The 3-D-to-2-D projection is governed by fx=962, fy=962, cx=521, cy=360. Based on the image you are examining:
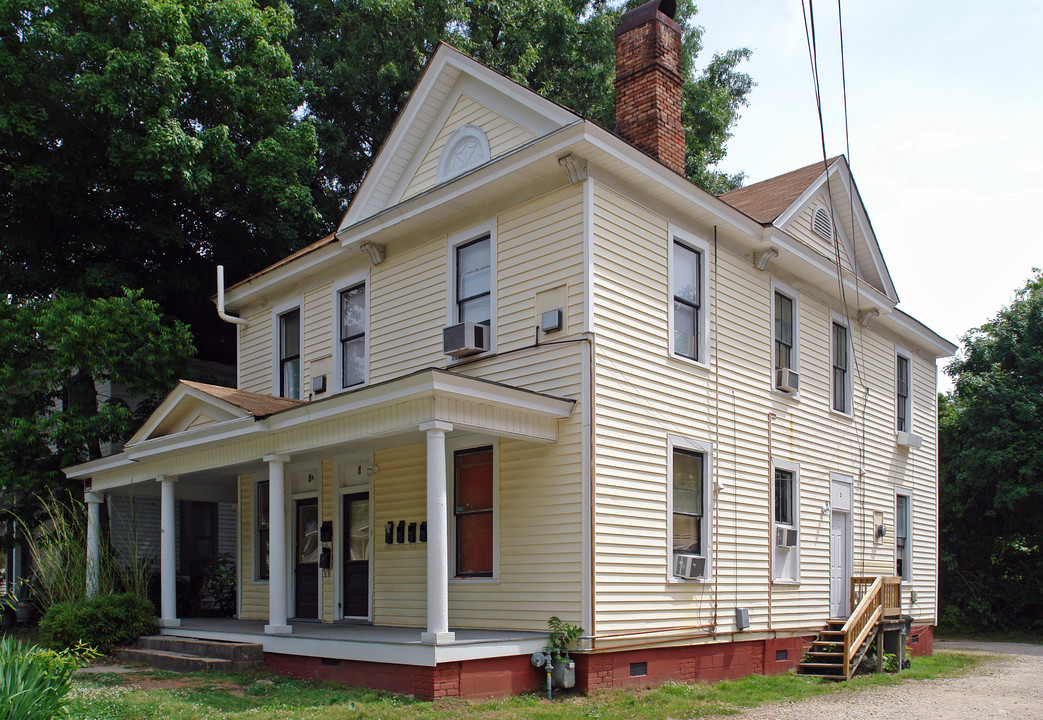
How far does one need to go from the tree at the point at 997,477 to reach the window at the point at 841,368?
402 inches

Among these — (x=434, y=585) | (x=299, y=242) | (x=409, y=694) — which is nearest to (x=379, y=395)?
(x=434, y=585)

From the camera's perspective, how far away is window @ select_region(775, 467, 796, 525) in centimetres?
1491

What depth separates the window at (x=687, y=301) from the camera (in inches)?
523

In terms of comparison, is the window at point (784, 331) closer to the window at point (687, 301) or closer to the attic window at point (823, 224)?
the attic window at point (823, 224)

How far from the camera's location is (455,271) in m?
13.6

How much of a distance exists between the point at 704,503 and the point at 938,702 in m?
3.71

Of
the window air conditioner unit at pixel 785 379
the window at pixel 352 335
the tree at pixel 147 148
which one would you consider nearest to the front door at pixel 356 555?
the window at pixel 352 335

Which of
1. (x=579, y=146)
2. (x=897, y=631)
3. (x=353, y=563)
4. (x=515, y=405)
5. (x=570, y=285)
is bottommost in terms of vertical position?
(x=897, y=631)

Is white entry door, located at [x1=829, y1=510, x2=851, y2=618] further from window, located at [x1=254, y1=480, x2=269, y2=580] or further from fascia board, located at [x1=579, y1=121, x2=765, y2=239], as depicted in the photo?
window, located at [x1=254, y1=480, x2=269, y2=580]

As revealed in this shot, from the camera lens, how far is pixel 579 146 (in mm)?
11547

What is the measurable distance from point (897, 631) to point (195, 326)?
59.4ft

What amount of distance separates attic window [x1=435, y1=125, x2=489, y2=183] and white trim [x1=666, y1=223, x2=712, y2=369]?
9.53 feet

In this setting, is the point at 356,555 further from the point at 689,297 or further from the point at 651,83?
the point at 651,83

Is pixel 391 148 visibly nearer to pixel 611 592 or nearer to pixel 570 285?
pixel 570 285
